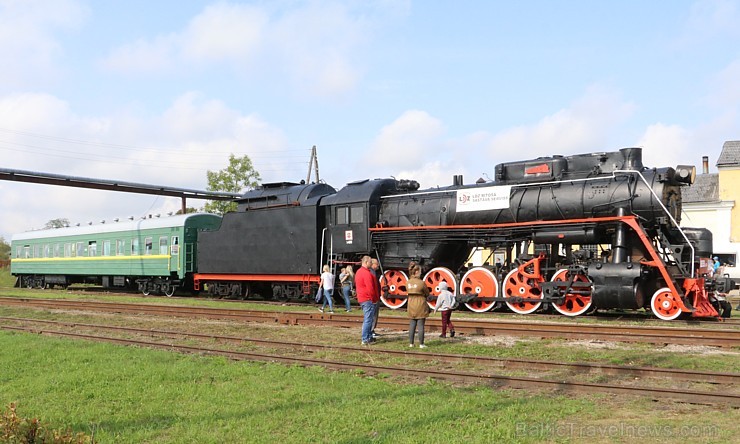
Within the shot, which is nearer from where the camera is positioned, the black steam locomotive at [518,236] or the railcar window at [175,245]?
the black steam locomotive at [518,236]

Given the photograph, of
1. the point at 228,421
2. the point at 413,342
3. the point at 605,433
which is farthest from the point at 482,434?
the point at 413,342

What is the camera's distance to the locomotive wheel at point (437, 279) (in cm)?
1712

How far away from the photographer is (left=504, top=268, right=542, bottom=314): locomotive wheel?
52.2 ft

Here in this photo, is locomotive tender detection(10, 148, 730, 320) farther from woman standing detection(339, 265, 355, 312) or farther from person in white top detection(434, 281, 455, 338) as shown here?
person in white top detection(434, 281, 455, 338)

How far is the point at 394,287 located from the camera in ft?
60.4

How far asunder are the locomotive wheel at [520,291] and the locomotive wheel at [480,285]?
35cm

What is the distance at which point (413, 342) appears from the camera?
11.0 meters

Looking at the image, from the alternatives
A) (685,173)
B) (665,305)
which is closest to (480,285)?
(665,305)

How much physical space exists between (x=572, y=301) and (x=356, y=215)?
6.93 meters

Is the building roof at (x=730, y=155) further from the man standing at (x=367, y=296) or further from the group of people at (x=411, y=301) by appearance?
the man standing at (x=367, y=296)

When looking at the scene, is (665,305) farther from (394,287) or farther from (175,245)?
(175,245)

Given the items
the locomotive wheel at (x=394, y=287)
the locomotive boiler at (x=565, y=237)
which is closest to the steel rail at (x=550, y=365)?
the locomotive boiler at (x=565, y=237)

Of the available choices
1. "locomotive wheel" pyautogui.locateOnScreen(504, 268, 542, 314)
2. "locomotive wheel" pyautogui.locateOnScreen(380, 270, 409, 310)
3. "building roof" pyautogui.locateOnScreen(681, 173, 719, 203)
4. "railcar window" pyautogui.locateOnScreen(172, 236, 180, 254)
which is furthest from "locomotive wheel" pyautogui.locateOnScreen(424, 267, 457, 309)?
"building roof" pyautogui.locateOnScreen(681, 173, 719, 203)

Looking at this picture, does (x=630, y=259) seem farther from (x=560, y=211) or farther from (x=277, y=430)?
(x=277, y=430)
